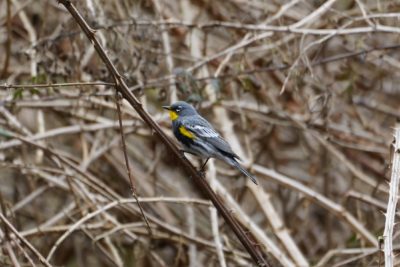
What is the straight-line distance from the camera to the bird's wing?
412cm

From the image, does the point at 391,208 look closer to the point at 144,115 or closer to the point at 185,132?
the point at 144,115

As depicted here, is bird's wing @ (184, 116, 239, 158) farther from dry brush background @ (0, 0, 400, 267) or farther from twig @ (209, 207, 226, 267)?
twig @ (209, 207, 226, 267)

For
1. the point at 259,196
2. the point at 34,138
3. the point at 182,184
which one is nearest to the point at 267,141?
A: the point at 182,184

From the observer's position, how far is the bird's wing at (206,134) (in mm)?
4121

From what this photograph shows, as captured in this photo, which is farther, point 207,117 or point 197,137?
point 207,117

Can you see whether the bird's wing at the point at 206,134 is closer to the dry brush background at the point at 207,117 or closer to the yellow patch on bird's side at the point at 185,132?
the yellow patch on bird's side at the point at 185,132

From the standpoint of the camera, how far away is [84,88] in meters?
5.13

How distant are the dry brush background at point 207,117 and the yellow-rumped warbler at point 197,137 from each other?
1.28ft

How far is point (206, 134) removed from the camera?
422 centimetres

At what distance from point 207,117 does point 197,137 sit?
2309 millimetres

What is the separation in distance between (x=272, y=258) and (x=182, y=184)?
242 cm

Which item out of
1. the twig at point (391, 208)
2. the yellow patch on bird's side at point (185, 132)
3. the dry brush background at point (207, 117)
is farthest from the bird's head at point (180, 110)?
the twig at point (391, 208)

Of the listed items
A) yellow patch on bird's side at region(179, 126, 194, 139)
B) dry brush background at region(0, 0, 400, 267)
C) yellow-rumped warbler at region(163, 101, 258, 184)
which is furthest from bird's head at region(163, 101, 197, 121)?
dry brush background at region(0, 0, 400, 267)

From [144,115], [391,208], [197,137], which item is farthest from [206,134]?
[391,208]
